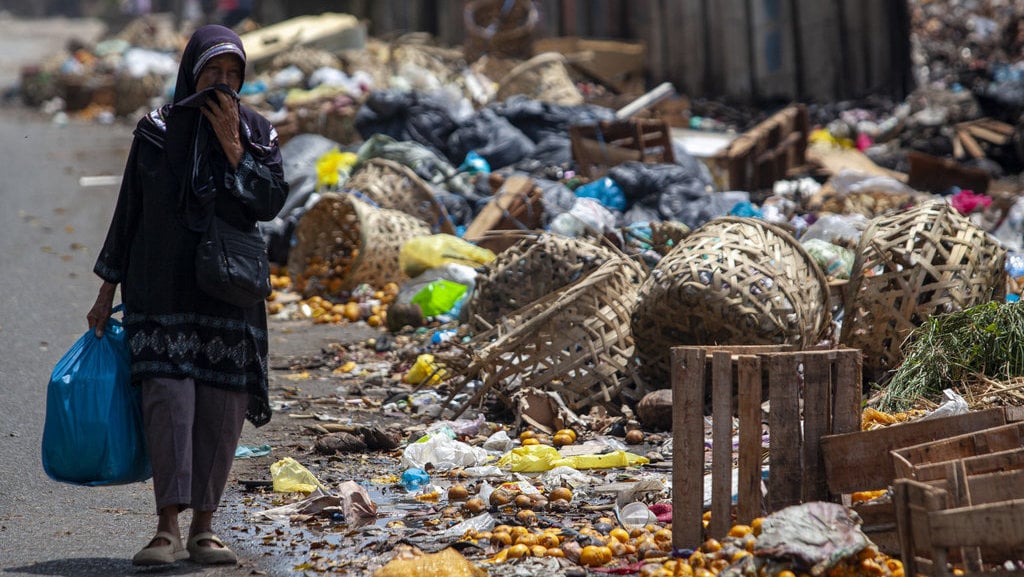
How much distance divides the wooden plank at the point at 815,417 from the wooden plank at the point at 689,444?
0.30m

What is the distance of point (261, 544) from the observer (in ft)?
12.7

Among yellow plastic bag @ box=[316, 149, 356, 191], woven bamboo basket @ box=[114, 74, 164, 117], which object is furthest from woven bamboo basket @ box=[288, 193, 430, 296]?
woven bamboo basket @ box=[114, 74, 164, 117]

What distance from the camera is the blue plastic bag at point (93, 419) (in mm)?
3564

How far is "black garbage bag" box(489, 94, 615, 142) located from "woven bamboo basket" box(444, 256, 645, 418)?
16.9ft

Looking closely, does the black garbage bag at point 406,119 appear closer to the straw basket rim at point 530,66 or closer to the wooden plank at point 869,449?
the straw basket rim at point 530,66

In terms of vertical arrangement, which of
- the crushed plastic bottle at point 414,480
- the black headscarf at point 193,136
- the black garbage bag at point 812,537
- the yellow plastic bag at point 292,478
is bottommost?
the crushed plastic bottle at point 414,480

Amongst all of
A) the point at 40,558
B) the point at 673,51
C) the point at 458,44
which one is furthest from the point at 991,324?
the point at 458,44

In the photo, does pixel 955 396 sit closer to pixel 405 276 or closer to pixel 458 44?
pixel 405 276

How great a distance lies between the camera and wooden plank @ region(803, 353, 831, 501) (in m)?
3.30

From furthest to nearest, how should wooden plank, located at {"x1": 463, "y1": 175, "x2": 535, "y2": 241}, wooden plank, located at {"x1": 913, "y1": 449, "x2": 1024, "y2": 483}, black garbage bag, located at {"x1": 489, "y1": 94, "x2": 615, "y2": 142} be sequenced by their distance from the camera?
black garbage bag, located at {"x1": 489, "y1": 94, "x2": 615, "y2": 142}
wooden plank, located at {"x1": 463, "y1": 175, "x2": 535, "y2": 241}
wooden plank, located at {"x1": 913, "y1": 449, "x2": 1024, "y2": 483}

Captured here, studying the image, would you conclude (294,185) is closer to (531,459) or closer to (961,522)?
(531,459)

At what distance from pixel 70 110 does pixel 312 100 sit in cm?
747

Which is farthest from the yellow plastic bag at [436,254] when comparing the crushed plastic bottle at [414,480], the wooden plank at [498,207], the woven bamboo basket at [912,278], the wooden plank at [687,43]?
the wooden plank at [687,43]

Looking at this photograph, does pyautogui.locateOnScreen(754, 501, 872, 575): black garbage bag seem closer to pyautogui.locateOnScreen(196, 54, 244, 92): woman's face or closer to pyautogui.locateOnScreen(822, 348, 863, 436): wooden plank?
pyautogui.locateOnScreen(822, 348, 863, 436): wooden plank
